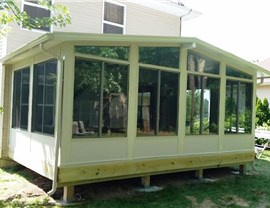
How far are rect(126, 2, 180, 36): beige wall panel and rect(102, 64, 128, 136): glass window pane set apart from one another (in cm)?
491

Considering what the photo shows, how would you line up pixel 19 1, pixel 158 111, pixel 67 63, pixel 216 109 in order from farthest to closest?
1. pixel 19 1
2. pixel 216 109
3. pixel 158 111
4. pixel 67 63

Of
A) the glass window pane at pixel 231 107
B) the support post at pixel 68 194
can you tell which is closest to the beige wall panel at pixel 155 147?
the support post at pixel 68 194

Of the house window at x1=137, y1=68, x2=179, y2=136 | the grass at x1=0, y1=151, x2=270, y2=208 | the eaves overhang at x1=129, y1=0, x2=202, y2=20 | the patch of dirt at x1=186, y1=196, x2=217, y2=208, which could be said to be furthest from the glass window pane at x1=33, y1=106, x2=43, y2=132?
the eaves overhang at x1=129, y1=0, x2=202, y2=20

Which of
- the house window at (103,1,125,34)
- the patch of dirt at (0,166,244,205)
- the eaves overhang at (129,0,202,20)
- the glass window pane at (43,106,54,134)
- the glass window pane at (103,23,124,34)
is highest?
the eaves overhang at (129,0,202,20)

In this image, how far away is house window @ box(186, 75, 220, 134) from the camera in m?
7.59

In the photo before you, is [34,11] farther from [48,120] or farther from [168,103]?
[168,103]

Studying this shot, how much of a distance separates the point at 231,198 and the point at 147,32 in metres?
6.92

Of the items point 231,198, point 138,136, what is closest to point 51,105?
point 138,136

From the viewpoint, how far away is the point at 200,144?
7.76 m

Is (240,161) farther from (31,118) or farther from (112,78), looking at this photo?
(31,118)

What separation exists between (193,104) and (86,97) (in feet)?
9.71

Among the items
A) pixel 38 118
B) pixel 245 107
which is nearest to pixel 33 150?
pixel 38 118

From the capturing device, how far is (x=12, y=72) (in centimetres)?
827

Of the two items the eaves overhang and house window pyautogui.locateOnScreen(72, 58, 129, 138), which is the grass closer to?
house window pyautogui.locateOnScreen(72, 58, 129, 138)
